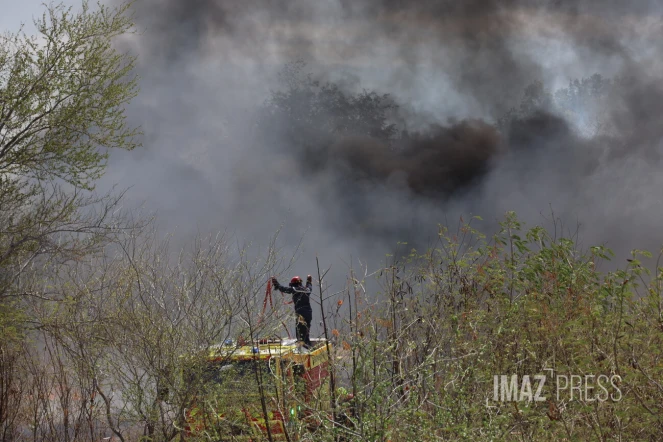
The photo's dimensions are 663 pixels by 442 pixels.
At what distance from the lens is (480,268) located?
8188mm

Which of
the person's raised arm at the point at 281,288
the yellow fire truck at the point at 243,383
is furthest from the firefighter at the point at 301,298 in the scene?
the yellow fire truck at the point at 243,383

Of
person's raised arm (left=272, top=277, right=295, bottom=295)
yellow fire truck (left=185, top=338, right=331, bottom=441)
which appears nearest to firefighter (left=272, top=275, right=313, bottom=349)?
person's raised arm (left=272, top=277, right=295, bottom=295)

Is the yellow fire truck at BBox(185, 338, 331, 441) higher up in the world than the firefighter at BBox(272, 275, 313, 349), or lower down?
lower down

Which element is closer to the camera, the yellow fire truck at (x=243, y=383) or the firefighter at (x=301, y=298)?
the yellow fire truck at (x=243, y=383)

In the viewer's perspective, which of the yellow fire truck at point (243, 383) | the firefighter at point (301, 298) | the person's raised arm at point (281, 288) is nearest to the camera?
the yellow fire truck at point (243, 383)

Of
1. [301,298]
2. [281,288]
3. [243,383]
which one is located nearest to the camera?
[243,383]

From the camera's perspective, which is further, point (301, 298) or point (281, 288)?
point (301, 298)

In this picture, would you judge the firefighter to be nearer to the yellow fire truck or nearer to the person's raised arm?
the person's raised arm

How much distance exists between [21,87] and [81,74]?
3.69 feet

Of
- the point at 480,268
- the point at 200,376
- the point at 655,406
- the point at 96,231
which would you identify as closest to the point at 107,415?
the point at 200,376

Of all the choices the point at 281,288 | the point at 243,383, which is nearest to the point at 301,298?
the point at 281,288

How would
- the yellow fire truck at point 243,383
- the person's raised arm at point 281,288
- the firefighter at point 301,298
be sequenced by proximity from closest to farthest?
the yellow fire truck at point 243,383 < the firefighter at point 301,298 < the person's raised arm at point 281,288

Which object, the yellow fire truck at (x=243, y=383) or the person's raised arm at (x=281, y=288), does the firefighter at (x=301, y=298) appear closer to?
the person's raised arm at (x=281, y=288)

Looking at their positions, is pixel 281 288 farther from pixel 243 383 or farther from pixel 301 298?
pixel 243 383
